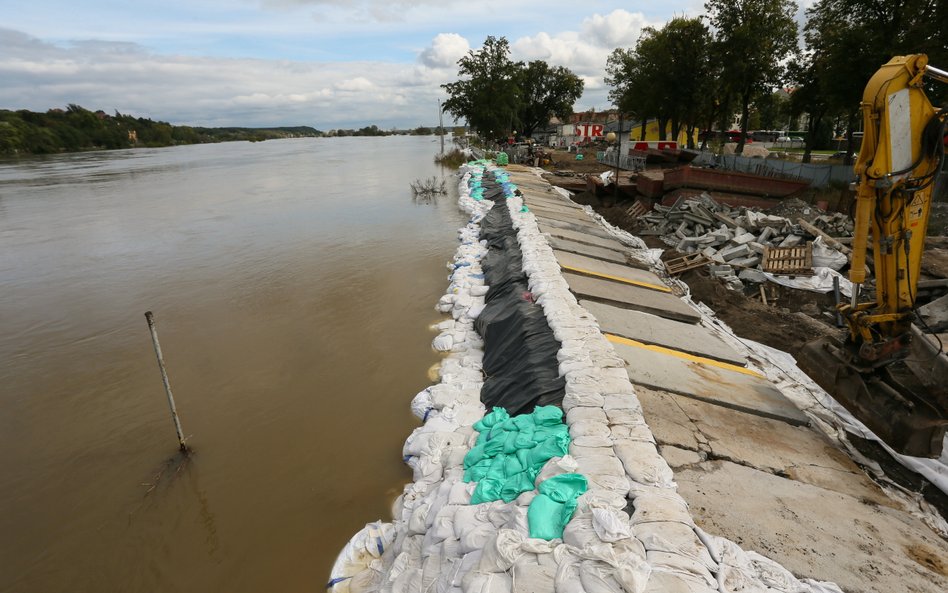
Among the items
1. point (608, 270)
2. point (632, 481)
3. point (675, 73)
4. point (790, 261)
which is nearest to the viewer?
point (632, 481)

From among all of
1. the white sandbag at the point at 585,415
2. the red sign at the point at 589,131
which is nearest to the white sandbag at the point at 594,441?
the white sandbag at the point at 585,415

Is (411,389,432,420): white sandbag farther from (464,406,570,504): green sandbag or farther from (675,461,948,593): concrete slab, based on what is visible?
(675,461,948,593): concrete slab

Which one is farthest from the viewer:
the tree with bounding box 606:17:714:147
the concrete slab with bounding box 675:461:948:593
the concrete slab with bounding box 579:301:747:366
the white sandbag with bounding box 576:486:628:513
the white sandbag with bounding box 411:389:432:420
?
the tree with bounding box 606:17:714:147

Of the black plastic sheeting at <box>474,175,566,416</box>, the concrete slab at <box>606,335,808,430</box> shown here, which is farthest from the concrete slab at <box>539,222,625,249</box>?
the concrete slab at <box>606,335,808,430</box>

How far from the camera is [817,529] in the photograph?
290cm

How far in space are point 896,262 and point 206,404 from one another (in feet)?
23.2

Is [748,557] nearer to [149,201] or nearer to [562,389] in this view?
[562,389]

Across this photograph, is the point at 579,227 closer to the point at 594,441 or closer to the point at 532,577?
the point at 594,441

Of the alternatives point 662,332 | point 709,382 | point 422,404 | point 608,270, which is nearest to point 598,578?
point 422,404

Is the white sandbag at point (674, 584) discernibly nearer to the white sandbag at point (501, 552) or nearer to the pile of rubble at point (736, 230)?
the white sandbag at point (501, 552)

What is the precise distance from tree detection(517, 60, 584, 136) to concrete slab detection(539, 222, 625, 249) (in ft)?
121

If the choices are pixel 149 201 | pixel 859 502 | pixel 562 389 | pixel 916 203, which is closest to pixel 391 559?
pixel 562 389

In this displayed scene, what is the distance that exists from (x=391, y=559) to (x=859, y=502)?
3312mm

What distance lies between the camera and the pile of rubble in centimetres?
843
